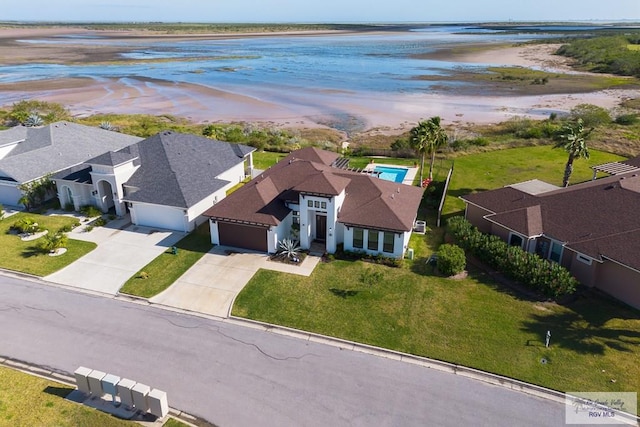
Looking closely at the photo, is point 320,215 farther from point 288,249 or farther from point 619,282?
point 619,282

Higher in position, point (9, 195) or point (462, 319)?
point (9, 195)

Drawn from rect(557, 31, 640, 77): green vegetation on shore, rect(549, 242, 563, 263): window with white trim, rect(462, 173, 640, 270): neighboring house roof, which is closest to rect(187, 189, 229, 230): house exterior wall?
rect(462, 173, 640, 270): neighboring house roof

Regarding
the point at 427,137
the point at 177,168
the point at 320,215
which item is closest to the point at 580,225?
the point at 427,137

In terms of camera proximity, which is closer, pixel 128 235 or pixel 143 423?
pixel 143 423

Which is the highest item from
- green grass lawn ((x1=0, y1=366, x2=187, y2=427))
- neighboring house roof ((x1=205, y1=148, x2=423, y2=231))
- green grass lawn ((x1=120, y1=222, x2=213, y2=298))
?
neighboring house roof ((x1=205, y1=148, x2=423, y2=231))

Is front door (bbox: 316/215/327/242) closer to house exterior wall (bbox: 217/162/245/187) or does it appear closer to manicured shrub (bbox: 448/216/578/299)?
manicured shrub (bbox: 448/216/578/299)

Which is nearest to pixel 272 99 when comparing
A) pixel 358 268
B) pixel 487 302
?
pixel 358 268

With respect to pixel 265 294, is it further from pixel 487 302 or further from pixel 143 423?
pixel 487 302
